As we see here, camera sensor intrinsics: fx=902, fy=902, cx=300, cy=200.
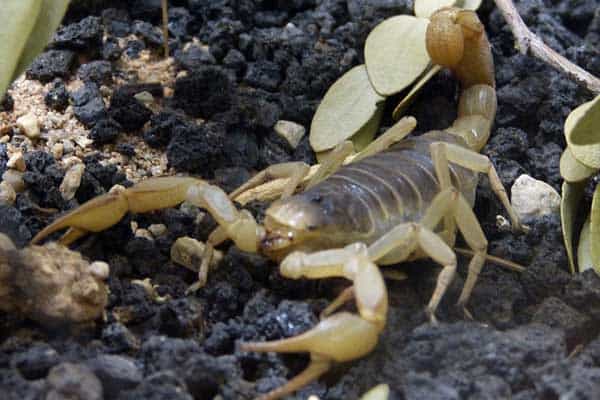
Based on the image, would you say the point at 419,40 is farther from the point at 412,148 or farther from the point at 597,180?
the point at 597,180

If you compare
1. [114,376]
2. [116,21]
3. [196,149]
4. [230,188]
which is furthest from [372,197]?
[116,21]

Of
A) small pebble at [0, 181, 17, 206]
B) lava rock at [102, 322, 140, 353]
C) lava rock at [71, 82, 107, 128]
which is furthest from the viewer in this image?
lava rock at [71, 82, 107, 128]

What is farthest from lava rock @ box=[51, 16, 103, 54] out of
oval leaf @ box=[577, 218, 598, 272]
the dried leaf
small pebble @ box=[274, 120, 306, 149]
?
oval leaf @ box=[577, 218, 598, 272]

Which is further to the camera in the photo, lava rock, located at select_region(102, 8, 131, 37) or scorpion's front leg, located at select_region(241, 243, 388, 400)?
lava rock, located at select_region(102, 8, 131, 37)

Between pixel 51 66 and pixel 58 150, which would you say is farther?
pixel 51 66

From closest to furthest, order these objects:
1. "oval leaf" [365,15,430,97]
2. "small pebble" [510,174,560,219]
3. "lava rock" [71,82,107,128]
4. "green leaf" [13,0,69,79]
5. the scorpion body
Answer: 1. "green leaf" [13,0,69,79]
2. the scorpion body
3. "small pebble" [510,174,560,219]
4. "lava rock" [71,82,107,128]
5. "oval leaf" [365,15,430,97]

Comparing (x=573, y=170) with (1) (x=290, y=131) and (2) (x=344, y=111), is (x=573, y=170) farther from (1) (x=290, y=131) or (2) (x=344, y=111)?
(1) (x=290, y=131)

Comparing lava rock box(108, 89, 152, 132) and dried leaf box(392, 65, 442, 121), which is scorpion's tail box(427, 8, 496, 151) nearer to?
dried leaf box(392, 65, 442, 121)
